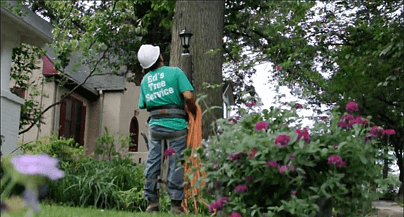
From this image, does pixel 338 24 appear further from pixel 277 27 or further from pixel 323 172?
pixel 323 172

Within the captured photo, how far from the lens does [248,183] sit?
13.0 feet

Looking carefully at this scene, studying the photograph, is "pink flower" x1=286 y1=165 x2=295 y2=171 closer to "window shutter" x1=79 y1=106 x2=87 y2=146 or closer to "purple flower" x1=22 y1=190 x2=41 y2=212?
"purple flower" x1=22 y1=190 x2=41 y2=212

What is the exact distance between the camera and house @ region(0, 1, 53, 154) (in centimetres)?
356

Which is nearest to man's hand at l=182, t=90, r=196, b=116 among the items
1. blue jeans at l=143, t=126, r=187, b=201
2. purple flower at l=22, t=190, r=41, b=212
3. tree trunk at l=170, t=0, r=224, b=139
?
blue jeans at l=143, t=126, r=187, b=201

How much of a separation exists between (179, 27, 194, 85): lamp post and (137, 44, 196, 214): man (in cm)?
210

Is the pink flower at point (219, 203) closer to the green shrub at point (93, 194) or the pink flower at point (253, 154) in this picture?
the pink flower at point (253, 154)

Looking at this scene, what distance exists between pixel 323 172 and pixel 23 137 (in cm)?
1511

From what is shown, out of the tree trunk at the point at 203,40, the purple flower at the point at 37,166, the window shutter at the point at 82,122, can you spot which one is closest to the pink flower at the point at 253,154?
the purple flower at the point at 37,166

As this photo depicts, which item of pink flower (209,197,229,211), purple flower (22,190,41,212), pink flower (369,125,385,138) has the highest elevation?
pink flower (369,125,385,138)

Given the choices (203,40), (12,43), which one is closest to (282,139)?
(12,43)

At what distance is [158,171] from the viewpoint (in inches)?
239

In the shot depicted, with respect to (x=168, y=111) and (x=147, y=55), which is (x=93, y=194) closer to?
(x=168, y=111)

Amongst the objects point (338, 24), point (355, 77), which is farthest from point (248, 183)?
point (355, 77)

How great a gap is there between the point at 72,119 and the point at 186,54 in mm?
12323
